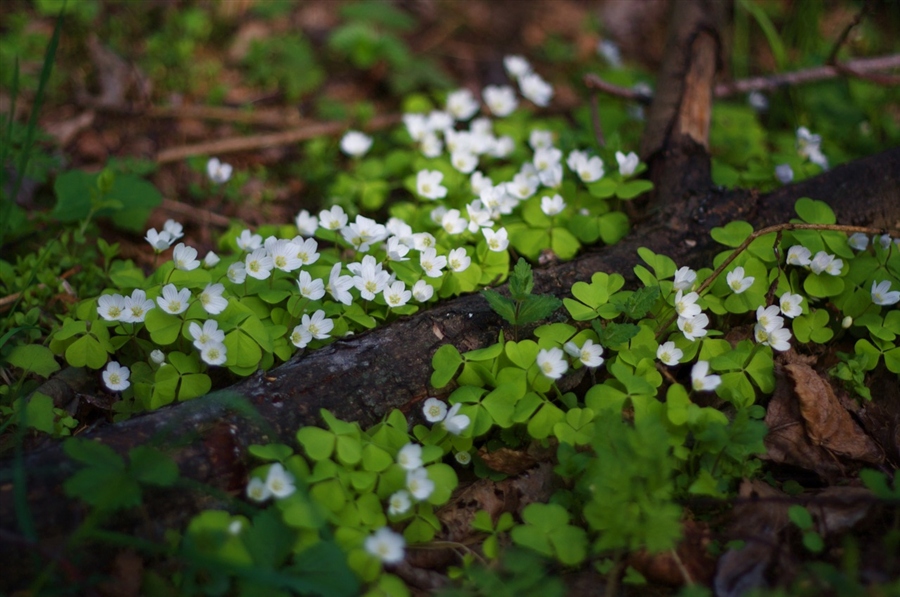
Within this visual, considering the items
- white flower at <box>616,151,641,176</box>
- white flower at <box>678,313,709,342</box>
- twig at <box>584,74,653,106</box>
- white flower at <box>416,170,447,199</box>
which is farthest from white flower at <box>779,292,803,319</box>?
twig at <box>584,74,653,106</box>

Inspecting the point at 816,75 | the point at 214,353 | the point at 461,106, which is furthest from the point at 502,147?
the point at 816,75

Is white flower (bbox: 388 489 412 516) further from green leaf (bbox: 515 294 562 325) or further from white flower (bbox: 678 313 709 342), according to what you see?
white flower (bbox: 678 313 709 342)

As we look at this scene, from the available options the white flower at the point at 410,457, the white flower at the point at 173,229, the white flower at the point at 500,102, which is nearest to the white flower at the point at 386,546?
the white flower at the point at 410,457

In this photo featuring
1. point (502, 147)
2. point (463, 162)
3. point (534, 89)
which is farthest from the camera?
point (534, 89)

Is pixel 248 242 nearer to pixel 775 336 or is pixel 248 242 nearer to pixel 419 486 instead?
pixel 419 486

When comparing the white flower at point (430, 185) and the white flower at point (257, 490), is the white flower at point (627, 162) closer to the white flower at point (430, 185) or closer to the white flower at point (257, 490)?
the white flower at point (430, 185)

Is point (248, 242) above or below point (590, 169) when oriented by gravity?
below
